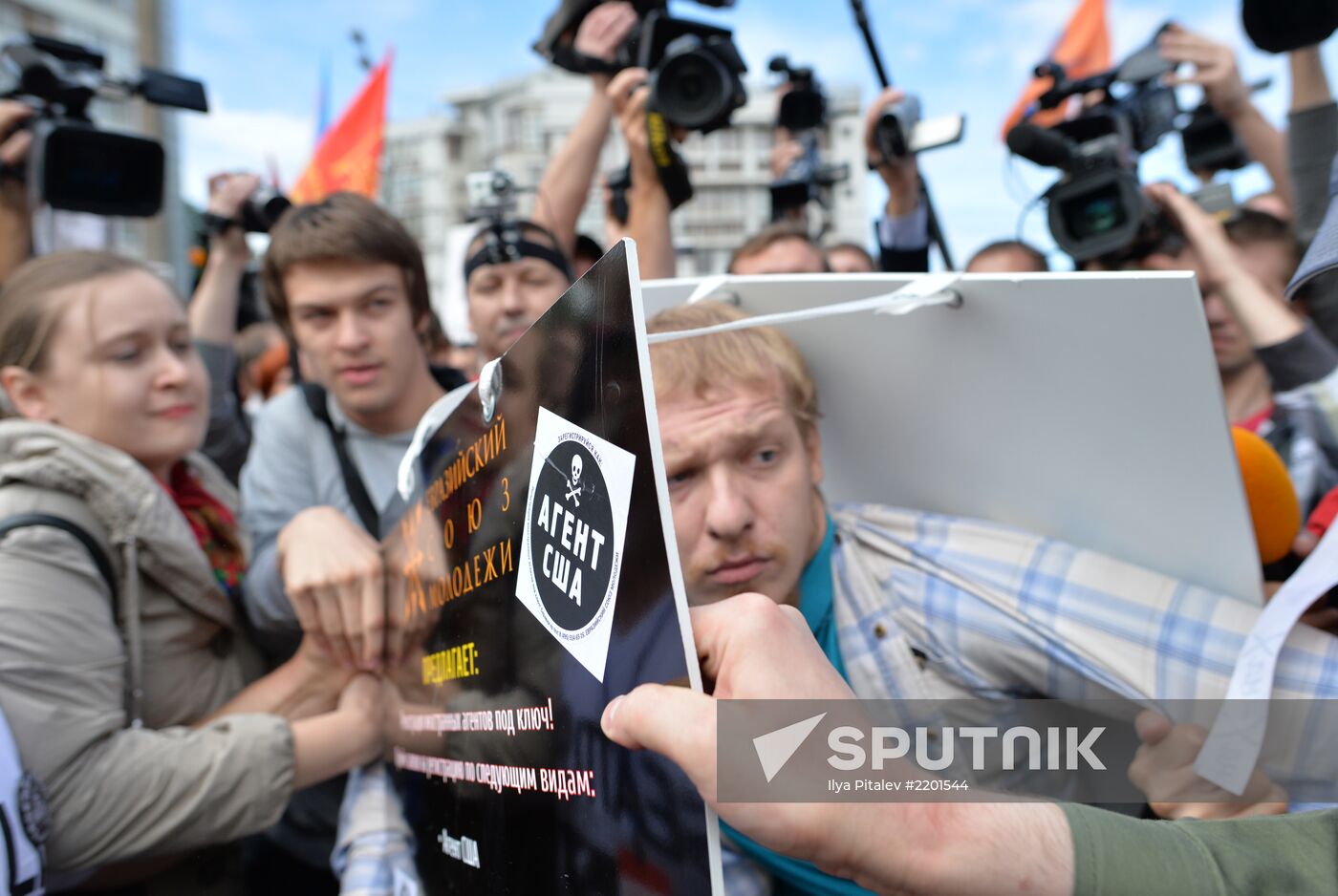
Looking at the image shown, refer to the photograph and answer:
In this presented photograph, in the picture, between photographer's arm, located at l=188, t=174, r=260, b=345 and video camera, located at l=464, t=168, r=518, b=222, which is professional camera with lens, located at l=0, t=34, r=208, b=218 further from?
video camera, located at l=464, t=168, r=518, b=222

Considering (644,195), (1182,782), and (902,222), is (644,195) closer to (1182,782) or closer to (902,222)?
(902,222)

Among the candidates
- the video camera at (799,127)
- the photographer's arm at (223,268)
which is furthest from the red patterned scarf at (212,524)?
the video camera at (799,127)

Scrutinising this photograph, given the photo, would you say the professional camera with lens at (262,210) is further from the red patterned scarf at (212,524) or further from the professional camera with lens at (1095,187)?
the professional camera with lens at (1095,187)

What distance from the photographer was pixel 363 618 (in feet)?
4.65

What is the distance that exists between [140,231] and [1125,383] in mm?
38747

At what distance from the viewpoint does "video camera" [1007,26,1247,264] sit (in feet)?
8.20

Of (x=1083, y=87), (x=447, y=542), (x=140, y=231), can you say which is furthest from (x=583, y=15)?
(x=140, y=231)

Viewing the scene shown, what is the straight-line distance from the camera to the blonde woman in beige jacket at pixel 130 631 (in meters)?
1.29

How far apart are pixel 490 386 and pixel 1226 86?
9.87 ft

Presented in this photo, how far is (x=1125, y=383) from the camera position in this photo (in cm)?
128

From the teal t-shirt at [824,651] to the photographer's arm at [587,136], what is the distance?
2.13m

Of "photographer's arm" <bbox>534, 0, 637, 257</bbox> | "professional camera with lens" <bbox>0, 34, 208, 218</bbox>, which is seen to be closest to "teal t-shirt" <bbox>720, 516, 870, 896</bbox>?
"photographer's arm" <bbox>534, 0, 637, 257</bbox>

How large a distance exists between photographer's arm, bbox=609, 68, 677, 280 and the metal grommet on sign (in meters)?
1.88

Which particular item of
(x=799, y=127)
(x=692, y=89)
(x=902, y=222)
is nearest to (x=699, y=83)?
(x=692, y=89)
